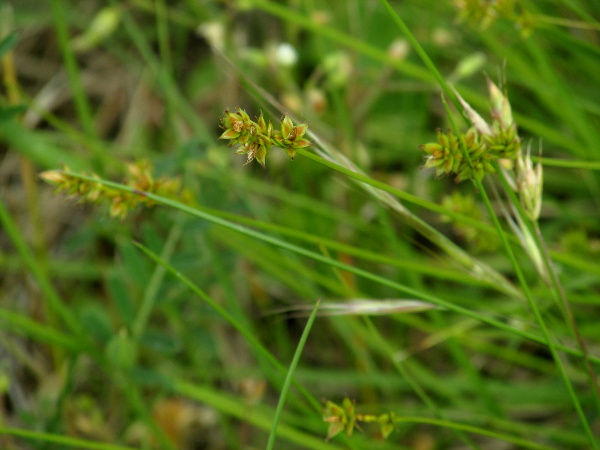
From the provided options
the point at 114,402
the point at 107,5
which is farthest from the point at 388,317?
the point at 107,5

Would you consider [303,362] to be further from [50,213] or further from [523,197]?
[523,197]

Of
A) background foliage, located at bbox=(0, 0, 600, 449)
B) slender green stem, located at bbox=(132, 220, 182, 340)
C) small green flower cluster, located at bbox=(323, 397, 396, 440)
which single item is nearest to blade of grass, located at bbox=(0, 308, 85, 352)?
background foliage, located at bbox=(0, 0, 600, 449)

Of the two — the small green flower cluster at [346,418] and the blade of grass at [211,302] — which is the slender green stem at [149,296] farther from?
the small green flower cluster at [346,418]

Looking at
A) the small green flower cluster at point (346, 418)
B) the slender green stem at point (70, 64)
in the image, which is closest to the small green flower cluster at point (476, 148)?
the small green flower cluster at point (346, 418)

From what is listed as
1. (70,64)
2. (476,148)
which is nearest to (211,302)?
(476,148)

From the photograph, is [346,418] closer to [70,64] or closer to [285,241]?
[285,241]
